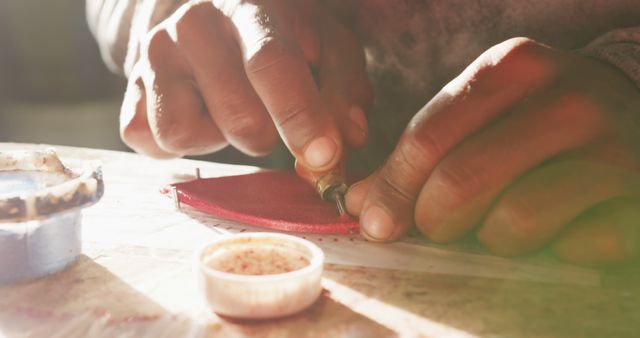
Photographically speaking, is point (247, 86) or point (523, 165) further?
point (247, 86)

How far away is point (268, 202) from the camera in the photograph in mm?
1260

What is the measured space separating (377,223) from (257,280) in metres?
0.33

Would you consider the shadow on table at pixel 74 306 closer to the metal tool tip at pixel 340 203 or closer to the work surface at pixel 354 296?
the work surface at pixel 354 296

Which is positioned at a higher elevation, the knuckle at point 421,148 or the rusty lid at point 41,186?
the knuckle at point 421,148

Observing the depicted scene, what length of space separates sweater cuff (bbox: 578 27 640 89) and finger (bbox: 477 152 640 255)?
247mm

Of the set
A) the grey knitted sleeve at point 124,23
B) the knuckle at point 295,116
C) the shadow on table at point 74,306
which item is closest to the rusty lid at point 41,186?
the shadow on table at point 74,306

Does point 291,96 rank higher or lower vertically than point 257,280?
higher

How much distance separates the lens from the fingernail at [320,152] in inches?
44.2

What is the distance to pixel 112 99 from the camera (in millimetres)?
3186

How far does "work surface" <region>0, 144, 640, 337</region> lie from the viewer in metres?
0.79

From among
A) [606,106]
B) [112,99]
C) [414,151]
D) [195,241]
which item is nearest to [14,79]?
[112,99]

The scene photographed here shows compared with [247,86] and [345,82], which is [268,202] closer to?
[247,86]

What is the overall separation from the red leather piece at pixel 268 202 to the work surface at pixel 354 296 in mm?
35

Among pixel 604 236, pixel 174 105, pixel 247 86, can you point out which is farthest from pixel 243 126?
pixel 604 236
